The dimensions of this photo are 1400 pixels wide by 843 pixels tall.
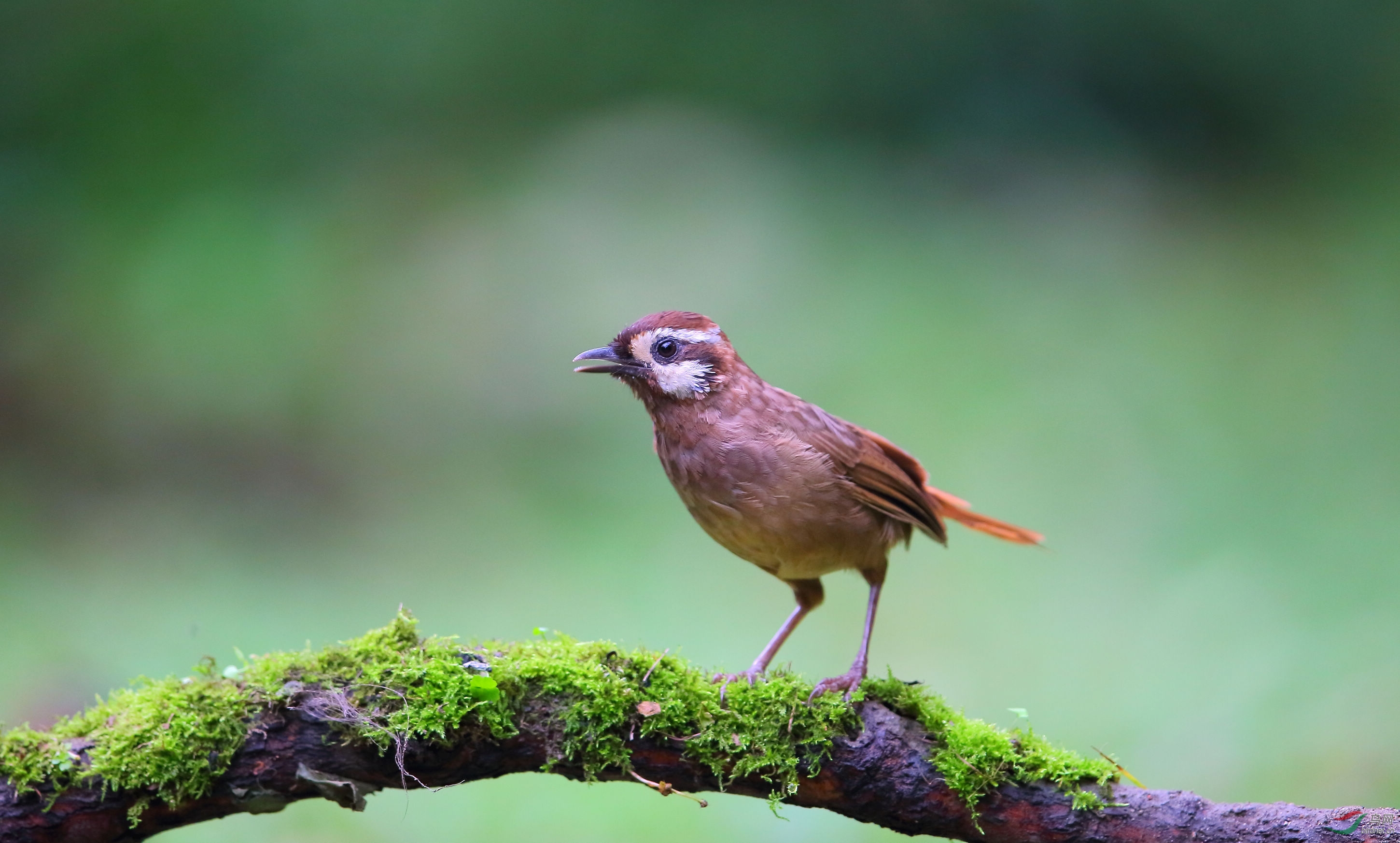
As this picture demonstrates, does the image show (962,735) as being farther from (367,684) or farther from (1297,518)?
(1297,518)

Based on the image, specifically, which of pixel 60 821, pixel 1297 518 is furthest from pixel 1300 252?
pixel 60 821

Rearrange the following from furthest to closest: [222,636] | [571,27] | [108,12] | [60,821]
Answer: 1. [571,27]
2. [108,12]
3. [222,636]
4. [60,821]

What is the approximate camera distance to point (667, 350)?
10.8 feet

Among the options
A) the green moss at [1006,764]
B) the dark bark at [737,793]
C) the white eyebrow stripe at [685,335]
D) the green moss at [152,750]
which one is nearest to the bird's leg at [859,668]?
the dark bark at [737,793]

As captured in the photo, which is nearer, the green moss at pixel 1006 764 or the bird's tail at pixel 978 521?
the green moss at pixel 1006 764

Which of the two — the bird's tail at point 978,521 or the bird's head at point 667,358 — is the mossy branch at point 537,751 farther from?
the bird's tail at point 978,521

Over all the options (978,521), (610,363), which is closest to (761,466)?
(610,363)

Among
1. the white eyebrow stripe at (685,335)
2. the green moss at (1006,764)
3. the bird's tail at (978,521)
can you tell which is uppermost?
the bird's tail at (978,521)

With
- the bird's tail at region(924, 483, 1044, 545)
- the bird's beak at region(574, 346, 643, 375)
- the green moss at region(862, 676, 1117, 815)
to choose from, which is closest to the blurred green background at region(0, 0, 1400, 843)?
the bird's tail at region(924, 483, 1044, 545)

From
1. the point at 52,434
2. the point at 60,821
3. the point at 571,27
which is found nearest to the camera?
the point at 60,821

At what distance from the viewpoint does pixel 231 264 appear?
6.96 metres

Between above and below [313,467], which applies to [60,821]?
below

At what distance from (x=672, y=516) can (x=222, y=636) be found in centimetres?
256

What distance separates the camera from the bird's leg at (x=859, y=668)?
2.87m
